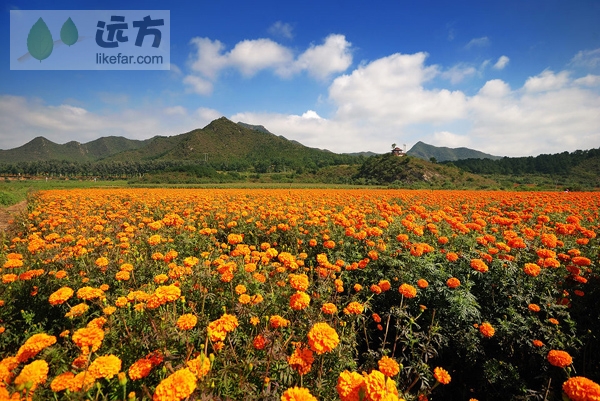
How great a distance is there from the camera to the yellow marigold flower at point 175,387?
→ 1.47 metres

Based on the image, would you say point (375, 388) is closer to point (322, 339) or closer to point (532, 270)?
point (322, 339)

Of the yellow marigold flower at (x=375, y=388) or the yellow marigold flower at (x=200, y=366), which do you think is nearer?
the yellow marigold flower at (x=375, y=388)

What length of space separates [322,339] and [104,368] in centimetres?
148

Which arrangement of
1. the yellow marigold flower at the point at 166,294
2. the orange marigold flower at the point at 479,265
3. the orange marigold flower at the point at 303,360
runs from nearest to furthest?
the orange marigold flower at the point at 303,360
the yellow marigold flower at the point at 166,294
the orange marigold flower at the point at 479,265

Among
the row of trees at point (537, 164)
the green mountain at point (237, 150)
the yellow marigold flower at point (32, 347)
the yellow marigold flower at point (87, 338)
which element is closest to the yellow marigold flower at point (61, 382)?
the yellow marigold flower at point (87, 338)

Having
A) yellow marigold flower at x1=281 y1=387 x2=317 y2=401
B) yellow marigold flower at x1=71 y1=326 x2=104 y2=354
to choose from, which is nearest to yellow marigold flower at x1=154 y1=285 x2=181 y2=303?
yellow marigold flower at x1=71 y1=326 x2=104 y2=354

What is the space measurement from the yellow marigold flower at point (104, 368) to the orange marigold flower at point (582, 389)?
2.81m

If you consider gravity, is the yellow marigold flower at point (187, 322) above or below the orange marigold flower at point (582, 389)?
above

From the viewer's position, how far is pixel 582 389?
1.52 meters

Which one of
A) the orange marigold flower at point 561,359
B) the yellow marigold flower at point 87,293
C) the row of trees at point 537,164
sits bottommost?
the orange marigold flower at point 561,359

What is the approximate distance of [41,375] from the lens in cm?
158

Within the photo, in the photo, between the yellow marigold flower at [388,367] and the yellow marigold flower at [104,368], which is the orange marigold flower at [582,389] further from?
the yellow marigold flower at [104,368]

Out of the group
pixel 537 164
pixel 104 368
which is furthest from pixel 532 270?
pixel 537 164

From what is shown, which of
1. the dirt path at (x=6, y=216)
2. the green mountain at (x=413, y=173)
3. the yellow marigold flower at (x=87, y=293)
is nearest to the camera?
the yellow marigold flower at (x=87, y=293)
